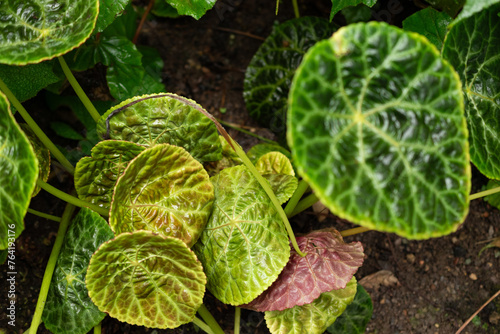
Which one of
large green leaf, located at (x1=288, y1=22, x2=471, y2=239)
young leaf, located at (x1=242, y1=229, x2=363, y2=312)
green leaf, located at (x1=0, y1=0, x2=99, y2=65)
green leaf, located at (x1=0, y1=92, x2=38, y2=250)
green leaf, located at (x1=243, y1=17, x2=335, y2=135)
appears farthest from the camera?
green leaf, located at (x1=243, y1=17, x2=335, y2=135)

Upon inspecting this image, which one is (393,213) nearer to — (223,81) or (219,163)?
(219,163)

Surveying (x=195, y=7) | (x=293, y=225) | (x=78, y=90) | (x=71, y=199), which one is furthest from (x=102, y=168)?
(x=293, y=225)

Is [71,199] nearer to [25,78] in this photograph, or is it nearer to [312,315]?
[25,78]

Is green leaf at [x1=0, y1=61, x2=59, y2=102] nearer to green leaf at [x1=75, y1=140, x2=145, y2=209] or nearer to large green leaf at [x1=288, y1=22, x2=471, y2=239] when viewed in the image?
green leaf at [x1=75, y1=140, x2=145, y2=209]

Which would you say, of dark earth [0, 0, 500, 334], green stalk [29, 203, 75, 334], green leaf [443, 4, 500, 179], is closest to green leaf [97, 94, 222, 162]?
green stalk [29, 203, 75, 334]

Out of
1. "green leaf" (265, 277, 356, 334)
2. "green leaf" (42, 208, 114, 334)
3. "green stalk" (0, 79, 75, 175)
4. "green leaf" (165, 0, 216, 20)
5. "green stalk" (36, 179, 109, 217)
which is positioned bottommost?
"green leaf" (265, 277, 356, 334)

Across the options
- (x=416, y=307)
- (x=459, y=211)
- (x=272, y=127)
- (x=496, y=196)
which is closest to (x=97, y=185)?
(x=272, y=127)

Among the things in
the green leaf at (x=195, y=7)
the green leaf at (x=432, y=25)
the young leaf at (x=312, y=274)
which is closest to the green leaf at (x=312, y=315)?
the young leaf at (x=312, y=274)
